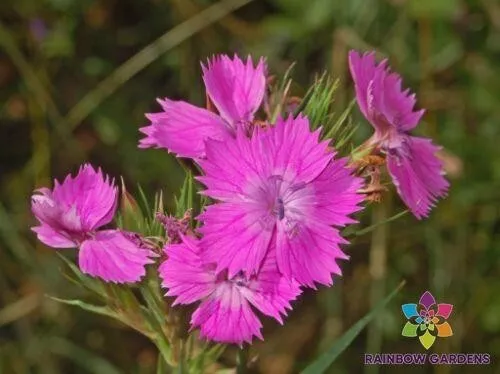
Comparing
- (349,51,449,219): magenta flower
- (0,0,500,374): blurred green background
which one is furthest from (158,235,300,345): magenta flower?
(0,0,500,374): blurred green background

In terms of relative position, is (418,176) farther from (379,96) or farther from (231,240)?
(231,240)

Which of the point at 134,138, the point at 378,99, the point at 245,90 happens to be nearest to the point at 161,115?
the point at 245,90

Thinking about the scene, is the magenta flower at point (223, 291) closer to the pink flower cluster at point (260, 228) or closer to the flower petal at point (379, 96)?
the pink flower cluster at point (260, 228)

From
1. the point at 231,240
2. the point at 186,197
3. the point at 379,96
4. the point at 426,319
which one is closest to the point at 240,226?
the point at 231,240

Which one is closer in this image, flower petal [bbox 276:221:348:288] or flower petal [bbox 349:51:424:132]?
flower petal [bbox 276:221:348:288]

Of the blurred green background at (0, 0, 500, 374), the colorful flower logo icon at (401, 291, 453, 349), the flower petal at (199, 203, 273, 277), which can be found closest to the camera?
the flower petal at (199, 203, 273, 277)

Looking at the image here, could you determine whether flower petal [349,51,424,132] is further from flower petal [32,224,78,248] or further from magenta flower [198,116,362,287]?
flower petal [32,224,78,248]
